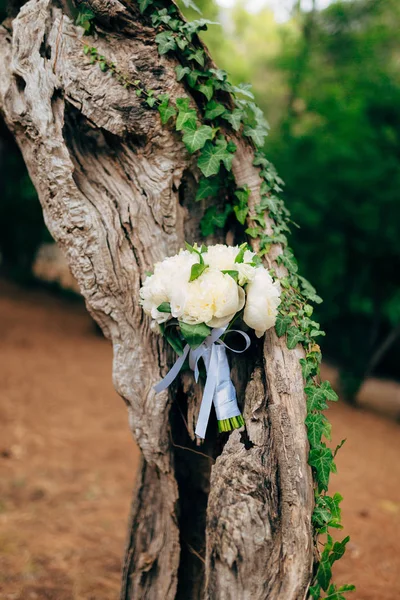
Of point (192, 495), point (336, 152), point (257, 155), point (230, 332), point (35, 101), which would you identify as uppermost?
point (336, 152)

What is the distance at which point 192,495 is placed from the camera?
8.73 ft

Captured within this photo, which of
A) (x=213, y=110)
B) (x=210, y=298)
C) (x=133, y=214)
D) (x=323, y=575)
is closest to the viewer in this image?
(x=210, y=298)

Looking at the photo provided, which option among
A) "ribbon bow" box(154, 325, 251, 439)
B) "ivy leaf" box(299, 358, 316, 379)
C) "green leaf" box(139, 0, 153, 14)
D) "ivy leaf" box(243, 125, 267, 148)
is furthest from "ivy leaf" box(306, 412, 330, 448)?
"green leaf" box(139, 0, 153, 14)

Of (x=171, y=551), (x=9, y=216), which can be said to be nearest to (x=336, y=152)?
(x=171, y=551)

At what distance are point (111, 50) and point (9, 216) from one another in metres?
10.0

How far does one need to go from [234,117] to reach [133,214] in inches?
25.1

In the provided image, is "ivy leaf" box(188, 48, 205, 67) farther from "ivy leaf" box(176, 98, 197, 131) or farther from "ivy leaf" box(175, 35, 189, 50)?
"ivy leaf" box(176, 98, 197, 131)

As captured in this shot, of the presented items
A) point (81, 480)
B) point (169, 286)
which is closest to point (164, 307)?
point (169, 286)

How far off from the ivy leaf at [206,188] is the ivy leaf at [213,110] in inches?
10.9

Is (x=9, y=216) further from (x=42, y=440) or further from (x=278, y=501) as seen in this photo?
(x=278, y=501)

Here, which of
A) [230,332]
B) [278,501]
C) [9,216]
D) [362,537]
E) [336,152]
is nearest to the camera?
[278,501]

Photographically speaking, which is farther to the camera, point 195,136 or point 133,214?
point 133,214

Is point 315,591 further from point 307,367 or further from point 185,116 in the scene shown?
point 185,116

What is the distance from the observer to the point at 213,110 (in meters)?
2.38
